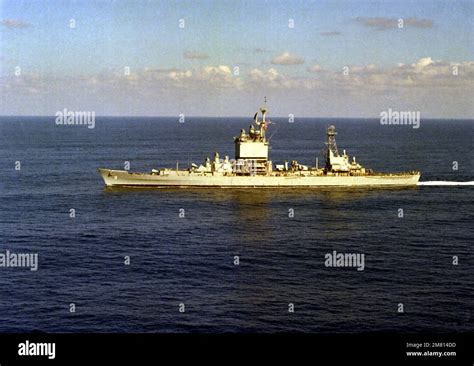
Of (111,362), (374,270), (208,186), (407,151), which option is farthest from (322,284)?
(407,151)

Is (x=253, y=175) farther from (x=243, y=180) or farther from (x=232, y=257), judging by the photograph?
(x=232, y=257)

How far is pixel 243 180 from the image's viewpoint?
95438 mm

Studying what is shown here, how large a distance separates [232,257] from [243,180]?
1564 inches

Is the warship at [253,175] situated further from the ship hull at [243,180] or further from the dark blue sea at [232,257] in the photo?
the dark blue sea at [232,257]

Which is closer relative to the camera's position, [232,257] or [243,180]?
[232,257]

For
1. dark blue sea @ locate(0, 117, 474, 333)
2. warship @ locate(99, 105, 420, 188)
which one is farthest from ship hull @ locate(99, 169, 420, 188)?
dark blue sea @ locate(0, 117, 474, 333)

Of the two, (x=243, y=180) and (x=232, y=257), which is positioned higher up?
(x=243, y=180)

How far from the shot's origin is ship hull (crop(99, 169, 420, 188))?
9331 centimetres

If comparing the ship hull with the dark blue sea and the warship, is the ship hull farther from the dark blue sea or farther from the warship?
the dark blue sea

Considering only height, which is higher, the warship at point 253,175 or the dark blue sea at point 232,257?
the warship at point 253,175

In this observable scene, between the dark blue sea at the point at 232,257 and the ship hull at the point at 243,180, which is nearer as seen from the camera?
the dark blue sea at the point at 232,257

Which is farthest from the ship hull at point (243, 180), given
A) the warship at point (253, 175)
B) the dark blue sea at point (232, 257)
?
the dark blue sea at point (232, 257)

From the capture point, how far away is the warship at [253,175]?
307 feet

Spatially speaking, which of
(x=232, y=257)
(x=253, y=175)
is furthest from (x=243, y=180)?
(x=232, y=257)
